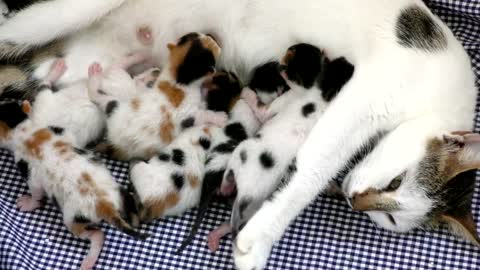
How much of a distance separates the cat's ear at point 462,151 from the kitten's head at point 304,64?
341mm

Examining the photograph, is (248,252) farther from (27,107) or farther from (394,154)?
(27,107)

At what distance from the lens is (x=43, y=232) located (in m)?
1.91

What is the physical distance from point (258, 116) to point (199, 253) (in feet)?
1.18

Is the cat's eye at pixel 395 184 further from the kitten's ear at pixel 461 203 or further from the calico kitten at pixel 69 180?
the calico kitten at pixel 69 180

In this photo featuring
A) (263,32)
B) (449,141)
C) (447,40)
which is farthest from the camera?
(263,32)

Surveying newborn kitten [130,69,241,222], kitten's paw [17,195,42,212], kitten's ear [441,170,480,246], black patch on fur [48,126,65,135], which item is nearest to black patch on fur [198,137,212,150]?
newborn kitten [130,69,241,222]

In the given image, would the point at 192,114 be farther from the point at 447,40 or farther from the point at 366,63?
the point at 447,40

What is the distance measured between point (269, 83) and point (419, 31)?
39cm

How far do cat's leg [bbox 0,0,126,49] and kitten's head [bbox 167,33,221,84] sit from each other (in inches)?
8.6

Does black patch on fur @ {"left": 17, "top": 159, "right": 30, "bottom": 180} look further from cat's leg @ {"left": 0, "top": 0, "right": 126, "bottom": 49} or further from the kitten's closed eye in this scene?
the kitten's closed eye

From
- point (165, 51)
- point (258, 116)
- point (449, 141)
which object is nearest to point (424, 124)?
point (449, 141)

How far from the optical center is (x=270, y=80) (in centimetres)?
196

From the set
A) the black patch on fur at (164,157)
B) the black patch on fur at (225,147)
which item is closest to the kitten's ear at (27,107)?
the black patch on fur at (164,157)

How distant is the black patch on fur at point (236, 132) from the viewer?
73.0 inches
